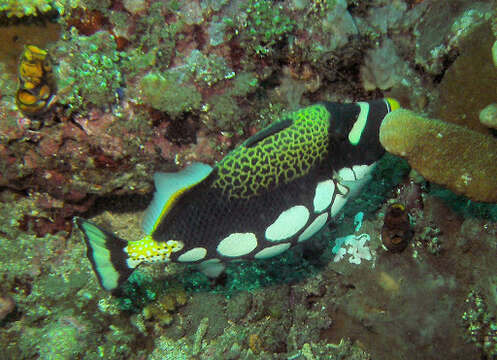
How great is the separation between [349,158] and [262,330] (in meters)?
2.87

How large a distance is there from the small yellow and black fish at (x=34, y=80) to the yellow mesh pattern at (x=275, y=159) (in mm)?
2047

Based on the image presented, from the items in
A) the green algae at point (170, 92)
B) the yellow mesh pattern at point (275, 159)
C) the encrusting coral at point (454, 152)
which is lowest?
the encrusting coral at point (454, 152)

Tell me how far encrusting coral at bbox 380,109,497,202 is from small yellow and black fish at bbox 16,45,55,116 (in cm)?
326

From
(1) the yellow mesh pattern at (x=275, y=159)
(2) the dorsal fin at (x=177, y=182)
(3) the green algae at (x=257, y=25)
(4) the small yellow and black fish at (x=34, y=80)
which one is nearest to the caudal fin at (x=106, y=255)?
(2) the dorsal fin at (x=177, y=182)

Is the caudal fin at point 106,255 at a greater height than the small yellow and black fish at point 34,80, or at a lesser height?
lesser

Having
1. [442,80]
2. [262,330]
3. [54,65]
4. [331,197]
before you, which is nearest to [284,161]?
[331,197]

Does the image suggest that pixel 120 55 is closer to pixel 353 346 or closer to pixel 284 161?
pixel 284 161

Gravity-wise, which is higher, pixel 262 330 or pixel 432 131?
pixel 432 131

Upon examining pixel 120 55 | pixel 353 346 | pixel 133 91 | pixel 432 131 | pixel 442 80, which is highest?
pixel 120 55

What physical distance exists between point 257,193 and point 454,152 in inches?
70.1

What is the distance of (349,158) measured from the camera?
9.87ft

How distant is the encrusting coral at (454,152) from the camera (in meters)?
2.91

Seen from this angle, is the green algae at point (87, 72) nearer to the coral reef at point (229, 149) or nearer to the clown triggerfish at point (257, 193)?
the coral reef at point (229, 149)

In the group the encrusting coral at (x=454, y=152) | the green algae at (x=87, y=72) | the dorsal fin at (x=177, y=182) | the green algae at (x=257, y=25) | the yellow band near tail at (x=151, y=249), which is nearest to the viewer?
the dorsal fin at (x=177, y=182)
